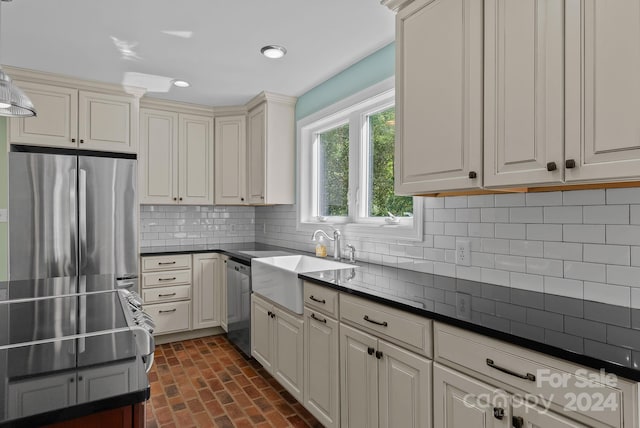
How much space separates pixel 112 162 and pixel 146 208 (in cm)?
95

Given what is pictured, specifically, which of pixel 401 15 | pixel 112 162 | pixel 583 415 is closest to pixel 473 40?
pixel 401 15

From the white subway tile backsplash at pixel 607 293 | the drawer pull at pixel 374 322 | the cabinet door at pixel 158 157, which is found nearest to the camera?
the white subway tile backsplash at pixel 607 293

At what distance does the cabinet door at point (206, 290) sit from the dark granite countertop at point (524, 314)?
2.06m

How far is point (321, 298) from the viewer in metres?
2.13

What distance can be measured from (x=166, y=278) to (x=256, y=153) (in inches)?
62.4

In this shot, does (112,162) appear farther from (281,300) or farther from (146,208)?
(281,300)

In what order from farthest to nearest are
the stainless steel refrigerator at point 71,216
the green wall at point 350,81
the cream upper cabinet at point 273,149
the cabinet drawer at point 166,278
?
the cream upper cabinet at point 273,149, the cabinet drawer at point 166,278, the stainless steel refrigerator at point 71,216, the green wall at point 350,81

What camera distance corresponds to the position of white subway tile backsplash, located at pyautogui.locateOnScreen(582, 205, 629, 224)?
1.44m

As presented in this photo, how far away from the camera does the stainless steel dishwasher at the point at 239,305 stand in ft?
10.6

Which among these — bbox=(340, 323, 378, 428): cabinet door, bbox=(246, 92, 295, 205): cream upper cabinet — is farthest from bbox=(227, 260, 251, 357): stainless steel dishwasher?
bbox=(340, 323, 378, 428): cabinet door

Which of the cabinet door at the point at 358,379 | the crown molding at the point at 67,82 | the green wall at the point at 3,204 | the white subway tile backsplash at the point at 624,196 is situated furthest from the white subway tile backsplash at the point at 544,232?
the green wall at the point at 3,204

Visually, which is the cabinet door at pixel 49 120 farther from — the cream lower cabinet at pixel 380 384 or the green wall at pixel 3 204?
the cream lower cabinet at pixel 380 384

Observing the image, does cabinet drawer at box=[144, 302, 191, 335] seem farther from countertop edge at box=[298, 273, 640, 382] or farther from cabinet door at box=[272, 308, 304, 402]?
countertop edge at box=[298, 273, 640, 382]

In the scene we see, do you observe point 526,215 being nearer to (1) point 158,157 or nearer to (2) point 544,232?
(2) point 544,232
